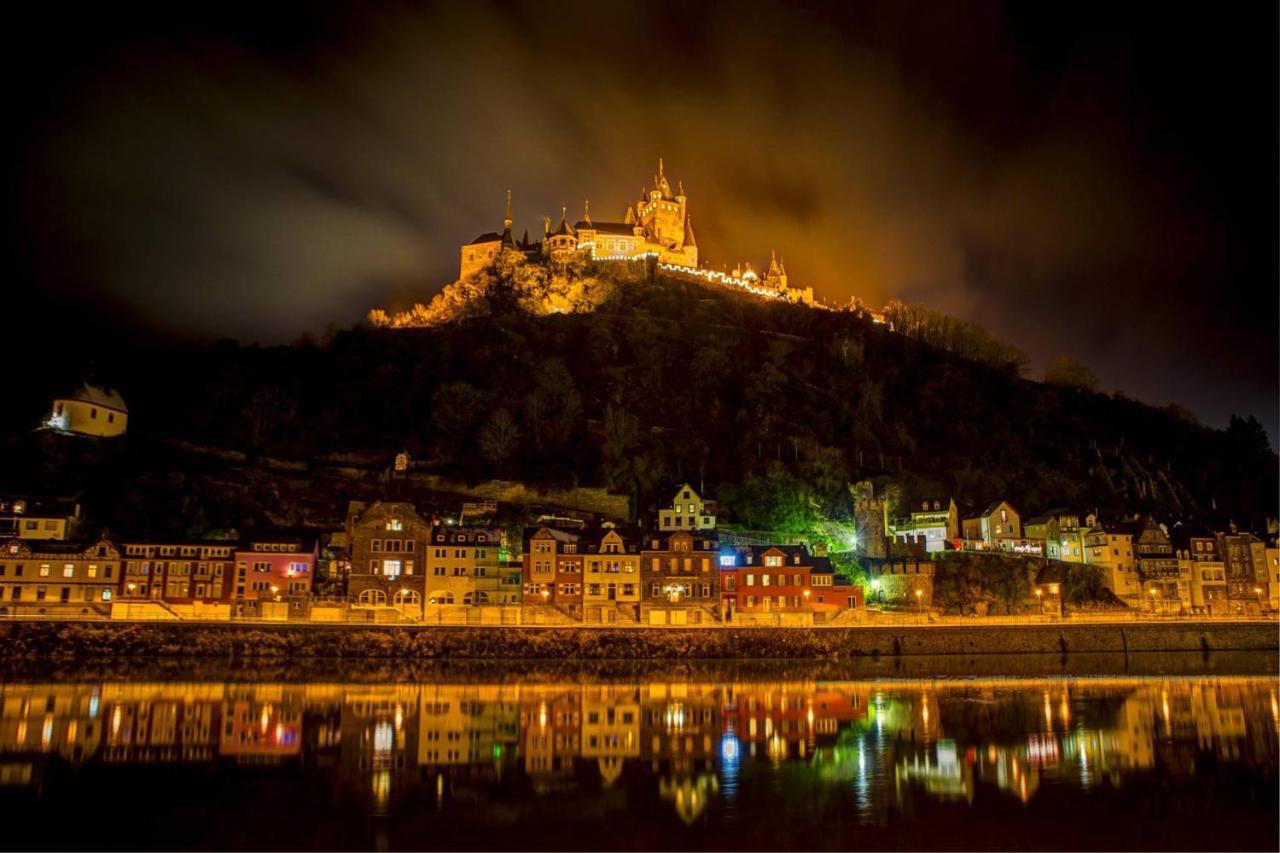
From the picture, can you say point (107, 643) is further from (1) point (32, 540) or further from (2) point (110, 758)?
(2) point (110, 758)

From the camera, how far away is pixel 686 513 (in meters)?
77.9

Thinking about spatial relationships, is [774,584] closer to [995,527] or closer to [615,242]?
[995,527]

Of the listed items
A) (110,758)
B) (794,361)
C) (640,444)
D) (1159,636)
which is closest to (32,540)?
(110,758)

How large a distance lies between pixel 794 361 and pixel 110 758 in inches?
3806

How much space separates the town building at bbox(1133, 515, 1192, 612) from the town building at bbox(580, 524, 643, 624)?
42182 mm

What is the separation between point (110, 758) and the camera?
27.6 meters

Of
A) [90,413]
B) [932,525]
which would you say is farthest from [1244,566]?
[90,413]

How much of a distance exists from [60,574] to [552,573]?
1233 inches

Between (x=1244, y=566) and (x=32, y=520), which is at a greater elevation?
(x=32, y=520)

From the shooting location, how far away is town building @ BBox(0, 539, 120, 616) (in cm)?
5825

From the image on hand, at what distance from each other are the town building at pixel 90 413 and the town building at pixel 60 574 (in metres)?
27.8

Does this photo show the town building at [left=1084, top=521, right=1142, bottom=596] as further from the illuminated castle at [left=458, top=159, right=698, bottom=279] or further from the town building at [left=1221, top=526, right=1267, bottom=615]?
the illuminated castle at [left=458, top=159, right=698, bottom=279]

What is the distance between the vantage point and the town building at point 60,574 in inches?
2293

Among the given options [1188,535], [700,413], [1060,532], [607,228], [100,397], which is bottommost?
[1188,535]
